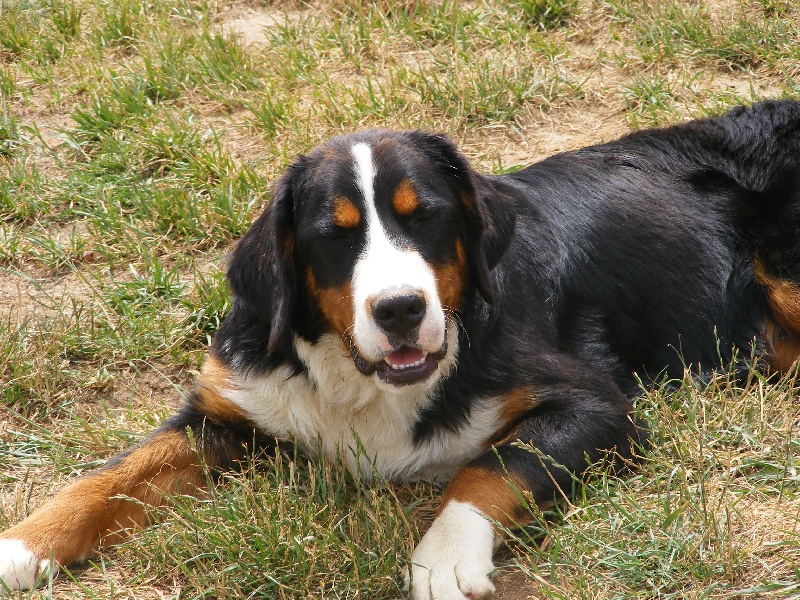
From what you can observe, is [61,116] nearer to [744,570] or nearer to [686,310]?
[686,310]

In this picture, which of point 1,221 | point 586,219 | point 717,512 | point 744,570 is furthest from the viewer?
point 1,221

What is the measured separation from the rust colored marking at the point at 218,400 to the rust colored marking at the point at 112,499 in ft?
0.50

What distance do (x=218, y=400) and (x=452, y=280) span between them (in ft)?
3.57

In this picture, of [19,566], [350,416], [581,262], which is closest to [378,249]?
[350,416]

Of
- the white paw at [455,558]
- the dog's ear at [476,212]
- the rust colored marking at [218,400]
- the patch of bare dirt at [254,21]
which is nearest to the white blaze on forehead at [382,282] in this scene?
the dog's ear at [476,212]

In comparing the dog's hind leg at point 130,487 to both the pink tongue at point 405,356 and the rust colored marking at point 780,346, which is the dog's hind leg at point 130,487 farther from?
the rust colored marking at point 780,346

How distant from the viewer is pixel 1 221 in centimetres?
595

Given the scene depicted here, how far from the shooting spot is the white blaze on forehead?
362 centimetres

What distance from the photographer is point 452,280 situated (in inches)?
156

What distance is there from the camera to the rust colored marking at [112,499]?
3756 millimetres

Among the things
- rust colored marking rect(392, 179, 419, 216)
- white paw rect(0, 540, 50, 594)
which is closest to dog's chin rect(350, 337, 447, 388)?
rust colored marking rect(392, 179, 419, 216)

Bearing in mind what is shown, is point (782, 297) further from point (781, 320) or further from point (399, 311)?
point (399, 311)

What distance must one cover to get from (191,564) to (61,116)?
4.14 metres

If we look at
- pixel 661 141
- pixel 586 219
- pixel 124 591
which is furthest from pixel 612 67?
pixel 124 591
